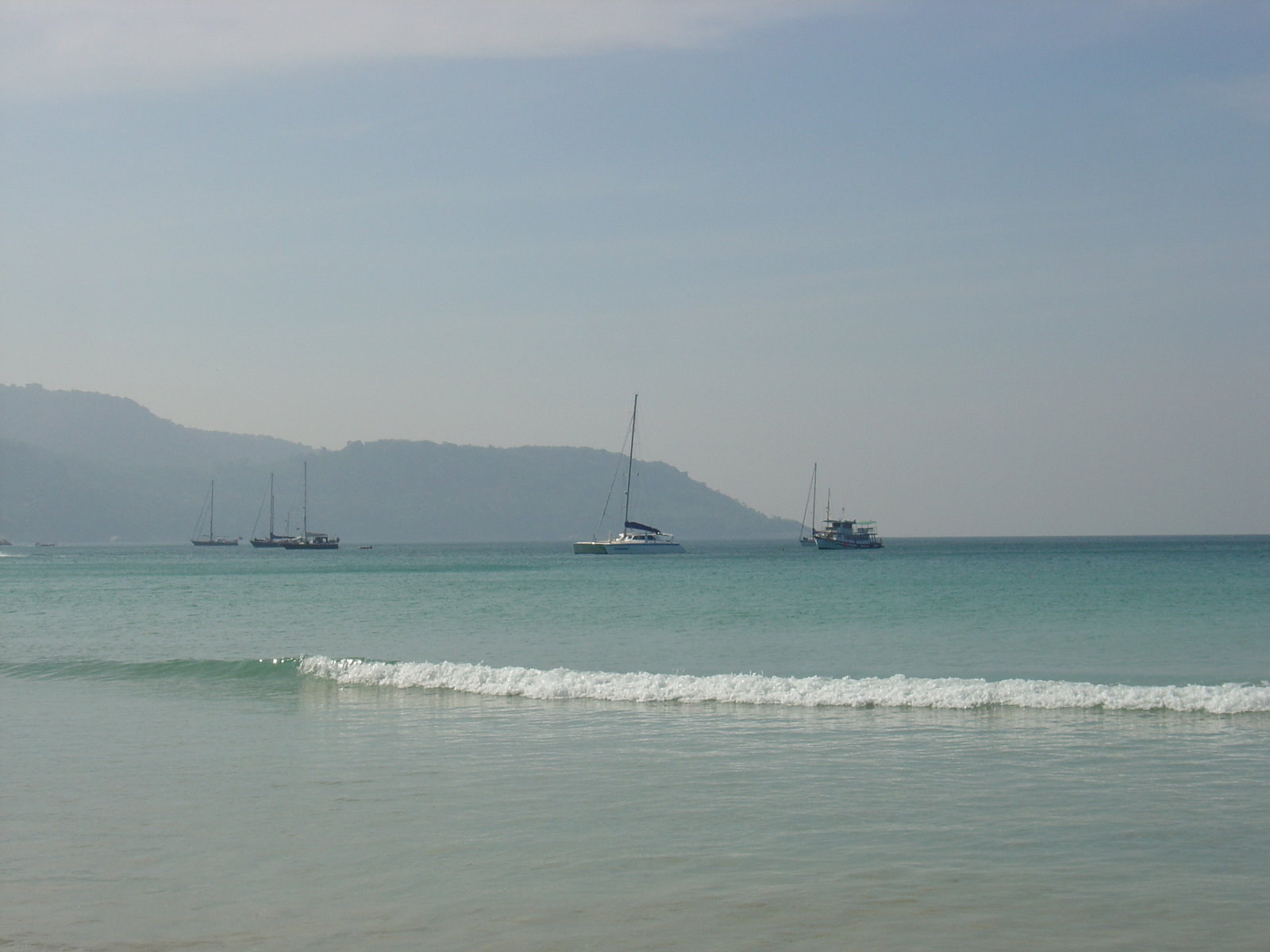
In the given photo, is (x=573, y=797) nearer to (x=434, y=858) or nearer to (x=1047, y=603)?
(x=434, y=858)

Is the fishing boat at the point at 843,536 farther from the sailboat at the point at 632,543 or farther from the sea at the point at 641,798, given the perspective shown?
the sea at the point at 641,798

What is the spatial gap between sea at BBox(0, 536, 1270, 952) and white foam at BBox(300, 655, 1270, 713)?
79 millimetres

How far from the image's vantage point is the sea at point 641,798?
25.8ft

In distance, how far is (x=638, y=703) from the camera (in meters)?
19.3

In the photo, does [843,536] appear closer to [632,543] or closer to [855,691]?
[632,543]

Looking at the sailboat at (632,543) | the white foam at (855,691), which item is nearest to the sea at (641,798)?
the white foam at (855,691)

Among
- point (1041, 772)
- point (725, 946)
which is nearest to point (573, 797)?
point (725, 946)

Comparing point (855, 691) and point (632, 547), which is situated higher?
point (855, 691)

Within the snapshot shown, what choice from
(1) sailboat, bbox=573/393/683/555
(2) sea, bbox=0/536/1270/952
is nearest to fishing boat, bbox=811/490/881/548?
(1) sailboat, bbox=573/393/683/555

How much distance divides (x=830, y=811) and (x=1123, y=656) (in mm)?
18703

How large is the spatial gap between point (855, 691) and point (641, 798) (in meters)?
8.60

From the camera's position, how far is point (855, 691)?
19234 millimetres

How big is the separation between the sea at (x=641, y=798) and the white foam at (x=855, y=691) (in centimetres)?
8

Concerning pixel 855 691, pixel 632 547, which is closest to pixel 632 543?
pixel 632 547
